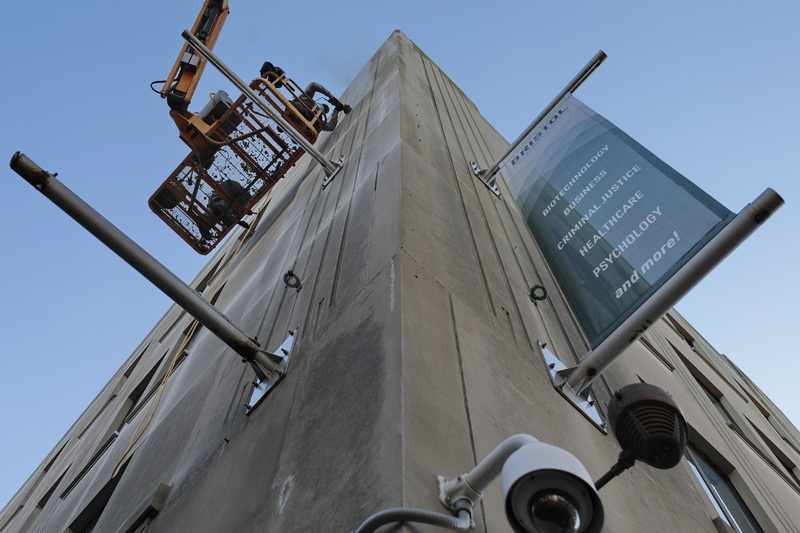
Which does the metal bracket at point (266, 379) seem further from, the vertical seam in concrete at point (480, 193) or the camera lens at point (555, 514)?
the camera lens at point (555, 514)

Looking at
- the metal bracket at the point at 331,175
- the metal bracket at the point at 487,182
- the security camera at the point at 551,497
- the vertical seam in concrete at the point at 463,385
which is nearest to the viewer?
the security camera at the point at 551,497

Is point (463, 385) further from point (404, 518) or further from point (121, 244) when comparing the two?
point (121, 244)

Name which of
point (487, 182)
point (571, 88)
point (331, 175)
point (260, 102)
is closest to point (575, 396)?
point (571, 88)

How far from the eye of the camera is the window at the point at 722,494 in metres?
6.10

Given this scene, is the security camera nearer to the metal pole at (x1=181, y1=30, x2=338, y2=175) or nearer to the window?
the window

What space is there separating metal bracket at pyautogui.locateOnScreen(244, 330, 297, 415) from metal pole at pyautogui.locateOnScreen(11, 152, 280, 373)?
34cm

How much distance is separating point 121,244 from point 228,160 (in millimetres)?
8194

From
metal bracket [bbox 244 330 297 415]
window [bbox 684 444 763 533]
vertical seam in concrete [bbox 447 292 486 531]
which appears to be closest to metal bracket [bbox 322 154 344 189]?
metal bracket [bbox 244 330 297 415]

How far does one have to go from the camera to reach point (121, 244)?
4.50 meters

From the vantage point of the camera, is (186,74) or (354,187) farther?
(186,74)

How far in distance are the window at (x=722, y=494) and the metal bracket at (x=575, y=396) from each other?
1.92 m

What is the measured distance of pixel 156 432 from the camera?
7609 millimetres

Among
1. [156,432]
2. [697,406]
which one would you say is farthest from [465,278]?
[697,406]

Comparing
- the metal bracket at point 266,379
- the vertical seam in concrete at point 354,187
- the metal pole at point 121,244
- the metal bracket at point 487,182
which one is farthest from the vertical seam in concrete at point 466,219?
the metal pole at point 121,244
